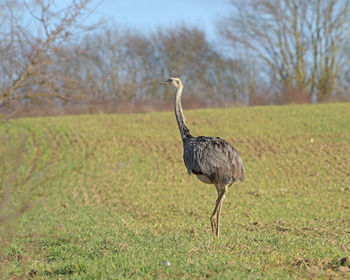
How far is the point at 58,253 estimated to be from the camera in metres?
6.69

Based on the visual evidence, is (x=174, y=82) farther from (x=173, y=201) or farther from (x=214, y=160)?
(x=173, y=201)

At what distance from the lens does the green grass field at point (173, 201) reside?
481 cm

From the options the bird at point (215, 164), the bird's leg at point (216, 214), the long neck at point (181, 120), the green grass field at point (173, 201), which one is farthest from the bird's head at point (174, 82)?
the bird's leg at point (216, 214)

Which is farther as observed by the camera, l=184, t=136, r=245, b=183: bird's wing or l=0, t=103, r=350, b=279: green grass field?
l=184, t=136, r=245, b=183: bird's wing

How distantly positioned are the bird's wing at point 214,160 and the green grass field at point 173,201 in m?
0.97

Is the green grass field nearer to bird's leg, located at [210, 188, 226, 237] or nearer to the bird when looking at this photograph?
bird's leg, located at [210, 188, 226, 237]

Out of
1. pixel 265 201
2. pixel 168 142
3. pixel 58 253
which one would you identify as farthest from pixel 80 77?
pixel 168 142

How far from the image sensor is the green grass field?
15.8 feet

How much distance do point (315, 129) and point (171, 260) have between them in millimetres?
21438

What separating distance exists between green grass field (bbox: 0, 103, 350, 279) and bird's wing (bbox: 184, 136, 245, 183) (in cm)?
97

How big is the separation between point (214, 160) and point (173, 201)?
→ 6.52 m

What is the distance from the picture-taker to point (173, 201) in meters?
14.1

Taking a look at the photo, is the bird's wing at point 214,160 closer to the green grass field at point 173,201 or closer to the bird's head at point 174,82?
the green grass field at point 173,201

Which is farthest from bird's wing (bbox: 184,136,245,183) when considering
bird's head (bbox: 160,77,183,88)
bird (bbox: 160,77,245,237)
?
bird's head (bbox: 160,77,183,88)
